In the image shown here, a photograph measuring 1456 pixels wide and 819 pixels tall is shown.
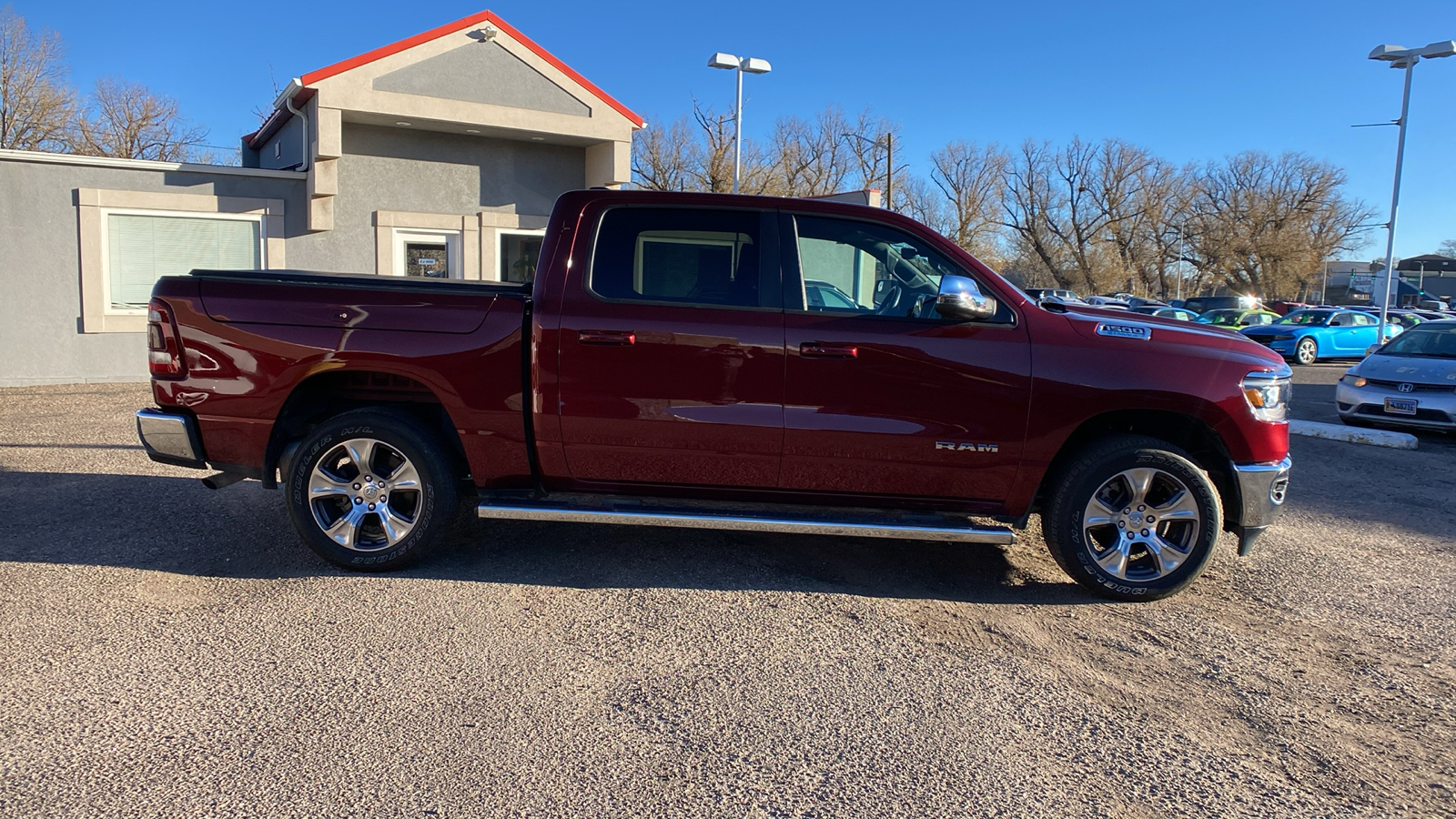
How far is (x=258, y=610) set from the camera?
4355mm

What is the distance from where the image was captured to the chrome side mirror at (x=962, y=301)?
4426 mm

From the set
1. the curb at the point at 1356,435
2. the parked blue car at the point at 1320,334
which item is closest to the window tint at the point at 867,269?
the curb at the point at 1356,435

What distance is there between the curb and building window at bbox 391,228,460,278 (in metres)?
11.4

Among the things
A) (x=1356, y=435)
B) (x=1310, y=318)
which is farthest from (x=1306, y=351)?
(x=1356, y=435)

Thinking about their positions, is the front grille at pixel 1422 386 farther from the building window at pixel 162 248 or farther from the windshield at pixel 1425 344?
the building window at pixel 162 248

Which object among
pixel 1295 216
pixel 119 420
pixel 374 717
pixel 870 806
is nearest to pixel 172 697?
pixel 374 717

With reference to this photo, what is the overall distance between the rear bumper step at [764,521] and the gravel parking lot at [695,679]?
1.21 ft

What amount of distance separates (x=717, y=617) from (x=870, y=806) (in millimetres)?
1618

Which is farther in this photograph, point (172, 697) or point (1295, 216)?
point (1295, 216)

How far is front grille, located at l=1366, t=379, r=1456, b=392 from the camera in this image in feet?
34.3

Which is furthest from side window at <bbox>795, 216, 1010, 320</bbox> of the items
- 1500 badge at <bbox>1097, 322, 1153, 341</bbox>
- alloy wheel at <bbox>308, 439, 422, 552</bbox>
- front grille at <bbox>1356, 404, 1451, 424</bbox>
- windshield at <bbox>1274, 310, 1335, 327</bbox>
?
windshield at <bbox>1274, 310, 1335, 327</bbox>

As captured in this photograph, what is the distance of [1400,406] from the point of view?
10797mm

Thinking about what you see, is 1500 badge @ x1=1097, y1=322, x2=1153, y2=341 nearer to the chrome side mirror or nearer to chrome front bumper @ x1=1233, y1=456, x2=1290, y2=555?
the chrome side mirror

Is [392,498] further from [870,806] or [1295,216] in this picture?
[1295,216]
